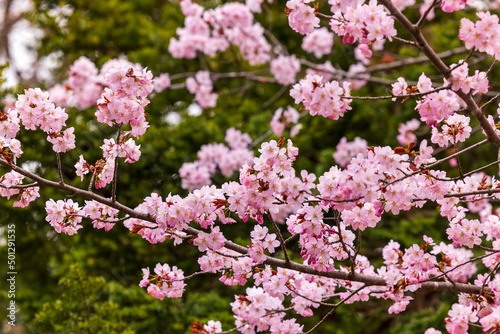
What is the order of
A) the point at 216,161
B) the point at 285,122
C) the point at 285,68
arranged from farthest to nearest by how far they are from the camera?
the point at 285,68, the point at 285,122, the point at 216,161

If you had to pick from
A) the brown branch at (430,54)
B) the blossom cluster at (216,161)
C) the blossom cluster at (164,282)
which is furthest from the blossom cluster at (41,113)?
the blossom cluster at (216,161)

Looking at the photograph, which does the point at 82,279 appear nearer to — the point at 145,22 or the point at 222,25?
the point at 222,25

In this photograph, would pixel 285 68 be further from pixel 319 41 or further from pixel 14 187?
pixel 14 187

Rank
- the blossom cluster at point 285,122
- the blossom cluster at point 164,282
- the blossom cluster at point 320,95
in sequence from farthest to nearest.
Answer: the blossom cluster at point 285,122 < the blossom cluster at point 164,282 < the blossom cluster at point 320,95

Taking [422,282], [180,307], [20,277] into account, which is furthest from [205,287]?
[422,282]

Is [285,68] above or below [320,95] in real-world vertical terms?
above

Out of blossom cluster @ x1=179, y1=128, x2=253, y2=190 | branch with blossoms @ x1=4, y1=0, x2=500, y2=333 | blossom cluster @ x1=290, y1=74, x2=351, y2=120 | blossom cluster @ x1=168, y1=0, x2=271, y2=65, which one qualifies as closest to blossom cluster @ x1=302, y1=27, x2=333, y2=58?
blossom cluster @ x1=168, y1=0, x2=271, y2=65

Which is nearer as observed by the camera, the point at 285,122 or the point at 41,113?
the point at 41,113

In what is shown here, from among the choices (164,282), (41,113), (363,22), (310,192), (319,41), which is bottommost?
(164,282)

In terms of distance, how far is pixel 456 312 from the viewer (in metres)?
2.64

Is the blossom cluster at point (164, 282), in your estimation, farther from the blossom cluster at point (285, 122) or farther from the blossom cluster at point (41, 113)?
the blossom cluster at point (285, 122)

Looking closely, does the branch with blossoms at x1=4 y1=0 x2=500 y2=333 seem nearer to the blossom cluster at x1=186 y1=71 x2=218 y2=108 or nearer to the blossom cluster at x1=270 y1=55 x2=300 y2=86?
the blossom cluster at x1=270 y1=55 x2=300 y2=86

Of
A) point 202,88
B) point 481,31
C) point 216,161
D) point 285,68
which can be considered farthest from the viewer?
point 202,88

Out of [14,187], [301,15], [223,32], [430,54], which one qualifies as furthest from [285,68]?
[14,187]
